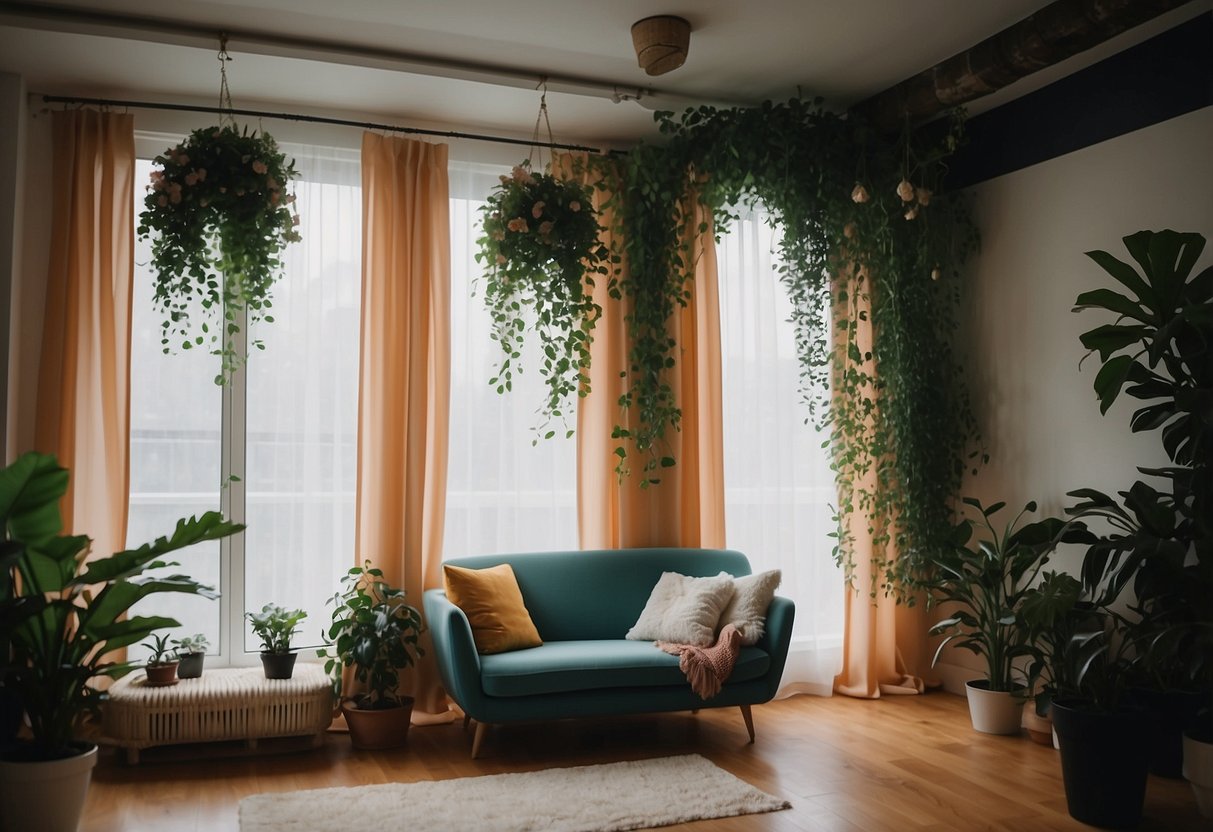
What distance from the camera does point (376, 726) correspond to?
4098mm

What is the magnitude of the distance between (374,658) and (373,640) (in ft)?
0.24

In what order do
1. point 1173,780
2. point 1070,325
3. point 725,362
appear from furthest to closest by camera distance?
point 725,362, point 1070,325, point 1173,780

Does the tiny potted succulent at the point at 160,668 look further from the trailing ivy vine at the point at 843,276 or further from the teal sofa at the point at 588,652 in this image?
the trailing ivy vine at the point at 843,276

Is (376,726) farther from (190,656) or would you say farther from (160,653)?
(160,653)

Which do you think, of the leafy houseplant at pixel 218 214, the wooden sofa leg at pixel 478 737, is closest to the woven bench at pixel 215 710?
the wooden sofa leg at pixel 478 737

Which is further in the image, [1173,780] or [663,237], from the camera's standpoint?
[663,237]

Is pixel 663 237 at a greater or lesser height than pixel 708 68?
lesser

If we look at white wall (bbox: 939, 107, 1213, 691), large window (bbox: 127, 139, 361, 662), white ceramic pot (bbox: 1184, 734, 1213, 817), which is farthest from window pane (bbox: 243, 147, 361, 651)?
white ceramic pot (bbox: 1184, 734, 1213, 817)

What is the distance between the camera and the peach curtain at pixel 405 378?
4496mm

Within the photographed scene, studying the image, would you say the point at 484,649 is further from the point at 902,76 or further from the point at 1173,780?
the point at 902,76

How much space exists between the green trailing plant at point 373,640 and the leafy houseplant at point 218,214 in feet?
4.14

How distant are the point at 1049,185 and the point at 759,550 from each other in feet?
7.25

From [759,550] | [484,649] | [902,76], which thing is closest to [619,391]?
[759,550]

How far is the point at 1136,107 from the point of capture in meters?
4.08
